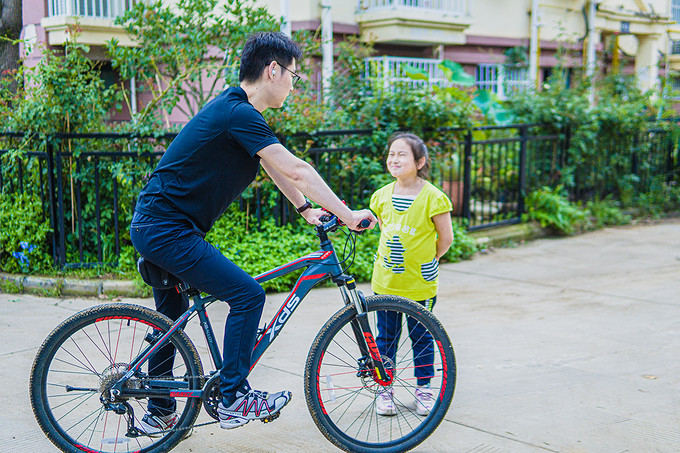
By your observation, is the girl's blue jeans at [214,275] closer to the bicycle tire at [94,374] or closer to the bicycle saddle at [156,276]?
the bicycle saddle at [156,276]

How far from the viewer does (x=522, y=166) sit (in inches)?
370

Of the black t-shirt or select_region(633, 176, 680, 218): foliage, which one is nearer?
the black t-shirt

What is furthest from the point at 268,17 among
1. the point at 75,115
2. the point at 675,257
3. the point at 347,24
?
the point at 347,24

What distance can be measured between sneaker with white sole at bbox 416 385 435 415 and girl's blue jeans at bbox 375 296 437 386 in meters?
0.06

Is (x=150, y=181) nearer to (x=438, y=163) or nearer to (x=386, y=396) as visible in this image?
(x=386, y=396)

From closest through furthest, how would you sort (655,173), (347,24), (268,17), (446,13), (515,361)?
(515,361)
(268,17)
(655,173)
(347,24)
(446,13)

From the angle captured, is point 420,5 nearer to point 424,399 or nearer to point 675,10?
point 675,10

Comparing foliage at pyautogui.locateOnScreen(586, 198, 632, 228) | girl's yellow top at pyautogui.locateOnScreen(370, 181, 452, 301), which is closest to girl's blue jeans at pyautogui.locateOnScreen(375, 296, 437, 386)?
girl's yellow top at pyautogui.locateOnScreen(370, 181, 452, 301)

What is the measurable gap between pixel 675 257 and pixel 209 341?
6670mm

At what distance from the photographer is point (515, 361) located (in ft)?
15.8

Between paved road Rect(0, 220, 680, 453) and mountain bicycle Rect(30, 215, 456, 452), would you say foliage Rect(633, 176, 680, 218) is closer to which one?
paved road Rect(0, 220, 680, 453)

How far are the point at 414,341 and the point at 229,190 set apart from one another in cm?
122

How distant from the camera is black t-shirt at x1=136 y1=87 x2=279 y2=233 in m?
3.00

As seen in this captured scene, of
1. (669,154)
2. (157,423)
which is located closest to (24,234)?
(157,423)
